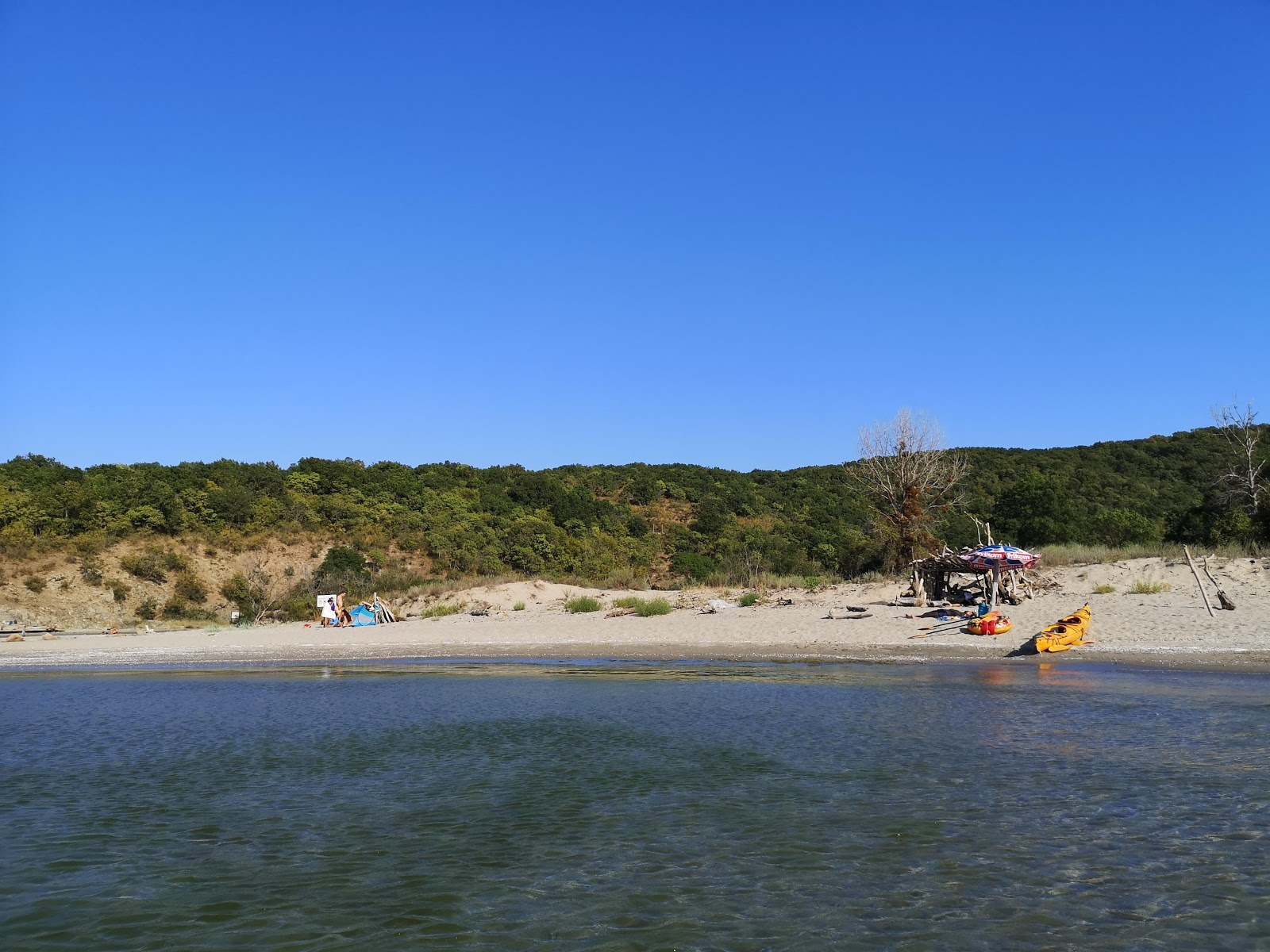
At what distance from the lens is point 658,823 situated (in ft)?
29.8

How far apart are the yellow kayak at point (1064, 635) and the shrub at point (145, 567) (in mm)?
38345

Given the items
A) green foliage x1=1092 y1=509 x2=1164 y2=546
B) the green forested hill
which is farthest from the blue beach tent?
green foliage x1=1092 y1=509 x2=1164 y2=546

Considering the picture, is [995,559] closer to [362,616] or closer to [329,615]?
[362,616]

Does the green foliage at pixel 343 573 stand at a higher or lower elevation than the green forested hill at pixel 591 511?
lower

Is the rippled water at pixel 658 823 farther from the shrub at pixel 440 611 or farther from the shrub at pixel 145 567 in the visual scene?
the shrub at pixel 145 567

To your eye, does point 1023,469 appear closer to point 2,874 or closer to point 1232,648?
point 1232,648

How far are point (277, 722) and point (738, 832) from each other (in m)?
9.64

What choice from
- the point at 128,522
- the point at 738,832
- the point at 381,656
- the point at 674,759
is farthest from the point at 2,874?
the point at 128,522

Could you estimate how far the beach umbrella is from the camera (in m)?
25.3

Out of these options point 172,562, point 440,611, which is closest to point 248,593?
point 172,562

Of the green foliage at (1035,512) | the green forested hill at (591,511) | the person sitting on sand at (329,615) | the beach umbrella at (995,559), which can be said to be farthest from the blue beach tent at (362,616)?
the green foliage at (1035,512)

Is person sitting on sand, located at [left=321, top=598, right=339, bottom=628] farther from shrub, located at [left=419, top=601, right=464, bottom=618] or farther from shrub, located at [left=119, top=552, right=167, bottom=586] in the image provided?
shrub, located at [left=119, top=552, right=167, bottom=586]

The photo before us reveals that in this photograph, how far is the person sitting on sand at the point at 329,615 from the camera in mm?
34219

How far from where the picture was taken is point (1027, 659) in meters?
20.8
